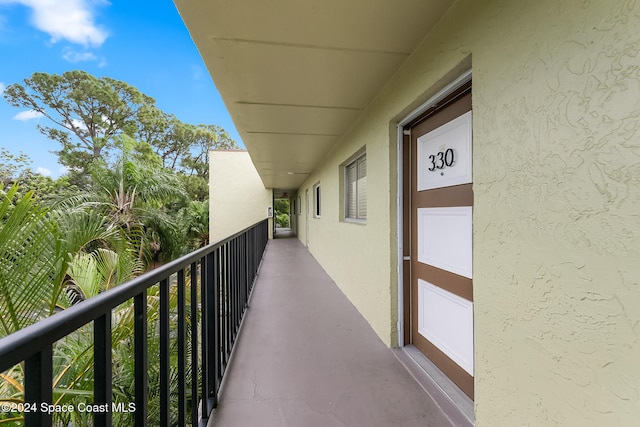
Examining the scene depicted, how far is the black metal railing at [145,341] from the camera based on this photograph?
51cm

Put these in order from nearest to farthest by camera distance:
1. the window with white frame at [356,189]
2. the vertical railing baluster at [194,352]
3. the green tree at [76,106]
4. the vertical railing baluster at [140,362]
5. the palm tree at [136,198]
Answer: the vertical railing baluster at [140,362] < the vertical railing baluster at [194,352] < the window with white frame at [356,189] < the palm tree at [136,198] < the green tree at [76,106]

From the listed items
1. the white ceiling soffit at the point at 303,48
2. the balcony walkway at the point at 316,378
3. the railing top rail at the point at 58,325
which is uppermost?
the white ceiling soffit at the point at 303,48

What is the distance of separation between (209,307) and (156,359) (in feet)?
1.71

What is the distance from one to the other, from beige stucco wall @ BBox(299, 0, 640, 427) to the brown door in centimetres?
31

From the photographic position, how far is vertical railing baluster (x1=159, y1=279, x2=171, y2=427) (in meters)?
1.04

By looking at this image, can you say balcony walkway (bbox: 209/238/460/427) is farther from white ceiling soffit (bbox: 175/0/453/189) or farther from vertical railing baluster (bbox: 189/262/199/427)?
white ceiling soffit (bbox: 175/0/453/189)

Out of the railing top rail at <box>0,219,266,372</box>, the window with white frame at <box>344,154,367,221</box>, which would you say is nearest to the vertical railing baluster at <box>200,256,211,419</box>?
the railing top rail at <box>0,219,266,372</box>

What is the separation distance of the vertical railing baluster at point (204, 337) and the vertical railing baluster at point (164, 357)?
485 mm

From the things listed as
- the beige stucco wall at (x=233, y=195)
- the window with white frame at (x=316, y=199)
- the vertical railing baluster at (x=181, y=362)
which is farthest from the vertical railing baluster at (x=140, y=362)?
the beige stucco wall at (x=233, y=195)

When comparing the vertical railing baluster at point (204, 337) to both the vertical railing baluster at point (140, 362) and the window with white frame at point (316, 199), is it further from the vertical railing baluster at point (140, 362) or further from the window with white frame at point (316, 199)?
the window with white frame at point (316, 199)

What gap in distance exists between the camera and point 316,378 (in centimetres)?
196

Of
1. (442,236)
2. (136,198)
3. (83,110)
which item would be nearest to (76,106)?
(83,110)

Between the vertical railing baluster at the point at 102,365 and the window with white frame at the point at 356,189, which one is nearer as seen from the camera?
the vertical railing baluster at the point at 102,365

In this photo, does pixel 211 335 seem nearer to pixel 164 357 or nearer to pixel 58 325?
pixel 164 357
